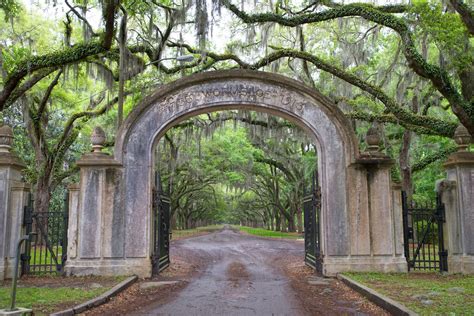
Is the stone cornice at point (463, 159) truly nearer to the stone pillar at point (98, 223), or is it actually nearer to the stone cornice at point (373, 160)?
the stone cornice at point (373, 160)

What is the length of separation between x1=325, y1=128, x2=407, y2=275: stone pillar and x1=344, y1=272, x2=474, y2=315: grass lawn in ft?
1.24

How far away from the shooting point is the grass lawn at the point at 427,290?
21.5ft

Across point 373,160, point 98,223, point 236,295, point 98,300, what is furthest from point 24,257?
point 373,160

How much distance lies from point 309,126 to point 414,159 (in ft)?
59.0

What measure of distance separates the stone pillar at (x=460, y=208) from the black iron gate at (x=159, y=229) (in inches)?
272

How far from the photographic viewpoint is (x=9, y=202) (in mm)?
10195

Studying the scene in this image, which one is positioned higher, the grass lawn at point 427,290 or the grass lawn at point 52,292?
the grass lawn at point 427,290

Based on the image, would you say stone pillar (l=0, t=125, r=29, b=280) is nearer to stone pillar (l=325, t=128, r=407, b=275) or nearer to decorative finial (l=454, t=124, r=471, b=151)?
stone pillar (l=325, t=128, r=407, b=275)

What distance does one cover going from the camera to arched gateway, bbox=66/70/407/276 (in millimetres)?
10516

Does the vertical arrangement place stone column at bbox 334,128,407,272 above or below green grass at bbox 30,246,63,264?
above

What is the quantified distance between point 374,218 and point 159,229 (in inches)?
210

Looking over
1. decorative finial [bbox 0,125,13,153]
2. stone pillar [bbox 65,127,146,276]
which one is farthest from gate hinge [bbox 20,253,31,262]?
decorative finial [bbox 0,125,13,153]

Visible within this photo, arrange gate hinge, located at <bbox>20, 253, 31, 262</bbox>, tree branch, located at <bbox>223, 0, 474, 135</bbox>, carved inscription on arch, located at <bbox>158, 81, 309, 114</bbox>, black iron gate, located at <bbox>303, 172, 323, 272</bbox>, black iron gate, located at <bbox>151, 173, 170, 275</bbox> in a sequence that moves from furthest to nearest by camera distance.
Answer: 1. black iron gate, located at <bbox>303, 172, 323, 272</bbox>
2. black iron gate, located at <bbox>151, 173, 170, 275</bbox>
3. carved inscription on arch, located at <bbox>158, 81, 309, 114</bbox>
4. gate hinge, located at <bbox>20, 253, 31, 262</bbox>
5. tree branch, located at <bbox>223, 0, 474, 135</bbox>

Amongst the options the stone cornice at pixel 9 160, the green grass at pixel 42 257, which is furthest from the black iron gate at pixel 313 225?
the stone cornice at pixel 9 160
